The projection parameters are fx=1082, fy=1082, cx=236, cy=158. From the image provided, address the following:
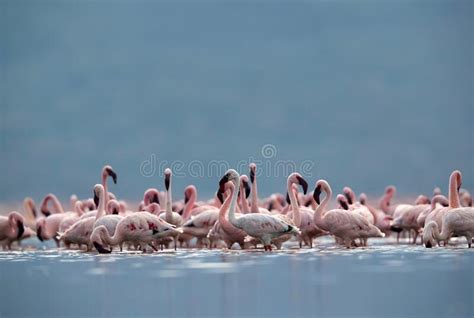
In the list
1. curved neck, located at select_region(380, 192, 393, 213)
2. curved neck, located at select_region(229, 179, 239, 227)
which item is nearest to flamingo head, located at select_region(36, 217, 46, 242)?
curved neck, located at select_region(229, 179, 239, 227)

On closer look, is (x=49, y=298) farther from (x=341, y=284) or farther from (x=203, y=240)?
(x=203, y=240)

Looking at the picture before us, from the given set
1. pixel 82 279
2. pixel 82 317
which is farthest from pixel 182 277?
pixel 82 317

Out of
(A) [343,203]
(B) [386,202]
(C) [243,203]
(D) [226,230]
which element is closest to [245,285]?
(D) [226,230]

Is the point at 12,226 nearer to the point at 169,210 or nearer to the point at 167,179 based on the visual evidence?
the point at 169,210

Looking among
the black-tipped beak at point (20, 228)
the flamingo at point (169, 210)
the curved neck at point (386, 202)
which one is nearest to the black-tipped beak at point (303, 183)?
the flamingo at point (169, 210)

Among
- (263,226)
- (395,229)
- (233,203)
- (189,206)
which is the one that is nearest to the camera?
(263,226)

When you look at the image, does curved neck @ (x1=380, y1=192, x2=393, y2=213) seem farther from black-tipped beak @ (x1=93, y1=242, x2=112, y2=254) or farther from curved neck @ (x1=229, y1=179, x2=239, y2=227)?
black-tipped beak @ (x1=93, y1=242, x2=112, y2=254)

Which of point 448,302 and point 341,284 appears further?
point 341,284

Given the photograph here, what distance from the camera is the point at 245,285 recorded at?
10.9 meters

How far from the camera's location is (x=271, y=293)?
1030 cm

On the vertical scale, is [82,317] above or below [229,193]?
below

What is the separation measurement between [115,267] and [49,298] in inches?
110

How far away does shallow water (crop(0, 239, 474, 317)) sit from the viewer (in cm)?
936

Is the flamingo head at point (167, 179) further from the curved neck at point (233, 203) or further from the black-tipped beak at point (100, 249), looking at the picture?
the black-tipped beak at point (100, 249)
